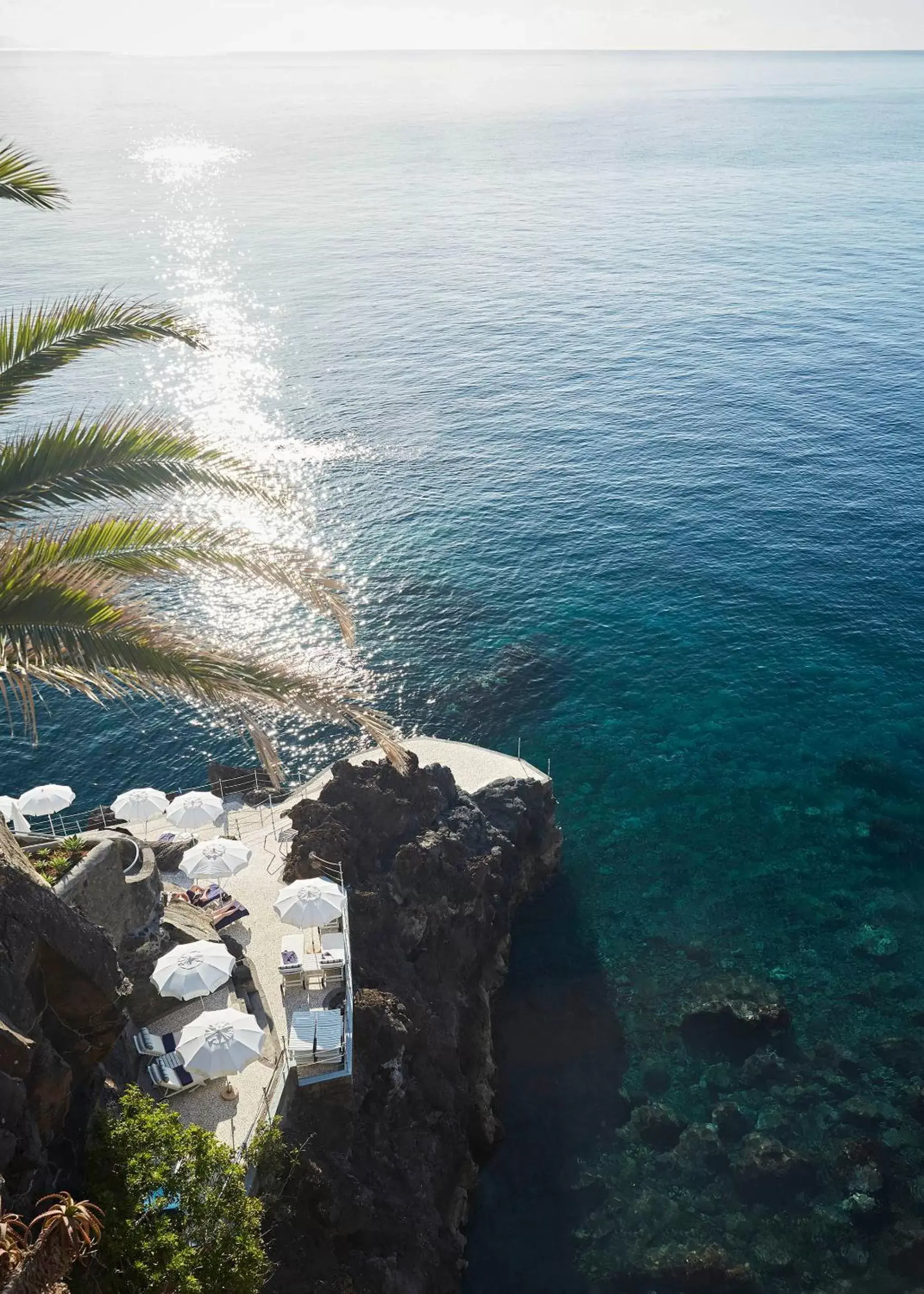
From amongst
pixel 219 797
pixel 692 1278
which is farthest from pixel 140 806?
pixel 692 1278

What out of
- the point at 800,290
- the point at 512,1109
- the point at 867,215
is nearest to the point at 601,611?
the point at 512,1109

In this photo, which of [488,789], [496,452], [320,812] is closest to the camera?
[320,812]

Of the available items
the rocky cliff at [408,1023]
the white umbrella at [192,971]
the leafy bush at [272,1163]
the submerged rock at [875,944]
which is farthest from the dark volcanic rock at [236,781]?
the submerged rock at [875,944]

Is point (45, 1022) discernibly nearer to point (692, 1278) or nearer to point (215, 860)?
point (215, 860)

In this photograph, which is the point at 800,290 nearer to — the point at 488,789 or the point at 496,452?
the point at 496,452

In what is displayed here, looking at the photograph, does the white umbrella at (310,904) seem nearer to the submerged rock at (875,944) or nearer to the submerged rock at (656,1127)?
the submerged rock at (656,1127)

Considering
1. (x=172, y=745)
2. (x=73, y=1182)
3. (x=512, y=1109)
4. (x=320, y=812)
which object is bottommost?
(x=512, y=1109)

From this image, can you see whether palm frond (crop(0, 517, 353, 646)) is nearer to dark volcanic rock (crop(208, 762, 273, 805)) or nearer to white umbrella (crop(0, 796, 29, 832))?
white umbrella (crop(0, 796, 29, 832))
